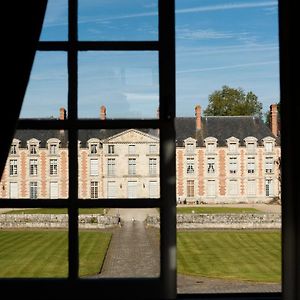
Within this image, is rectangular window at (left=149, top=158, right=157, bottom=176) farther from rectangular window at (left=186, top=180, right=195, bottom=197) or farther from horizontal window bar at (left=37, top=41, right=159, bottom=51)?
rectangular window at (left=186, top=180, right=195, bottom=197)

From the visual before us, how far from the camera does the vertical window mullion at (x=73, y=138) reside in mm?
1042

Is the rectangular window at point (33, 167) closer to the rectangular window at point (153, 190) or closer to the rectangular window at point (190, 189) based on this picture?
the rectangular window at point (153, 190)

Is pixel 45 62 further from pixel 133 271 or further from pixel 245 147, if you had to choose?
pixel 245 147

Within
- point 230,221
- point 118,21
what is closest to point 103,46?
point 118,21

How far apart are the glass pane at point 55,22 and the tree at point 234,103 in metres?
21.6

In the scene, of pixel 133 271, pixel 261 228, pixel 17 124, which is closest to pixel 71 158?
pixel 17 124

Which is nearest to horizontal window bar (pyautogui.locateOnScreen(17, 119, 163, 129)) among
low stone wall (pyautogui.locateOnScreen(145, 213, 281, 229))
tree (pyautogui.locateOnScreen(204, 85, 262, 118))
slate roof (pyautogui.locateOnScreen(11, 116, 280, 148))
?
low stone wall (pyautogui.locateOnScreen(145, 213, 281, 229))

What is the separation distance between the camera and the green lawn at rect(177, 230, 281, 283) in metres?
11.7

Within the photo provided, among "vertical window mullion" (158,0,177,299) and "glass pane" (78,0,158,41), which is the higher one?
"glass pane" (78,0,158,41)

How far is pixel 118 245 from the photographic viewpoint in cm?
709

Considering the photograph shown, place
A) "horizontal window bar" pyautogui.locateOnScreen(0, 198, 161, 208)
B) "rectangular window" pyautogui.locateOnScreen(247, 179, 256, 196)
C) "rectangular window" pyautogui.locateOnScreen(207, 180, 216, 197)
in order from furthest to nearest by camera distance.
Result: 1. "rectangular window" pyautogui.locateOnScreen(207, 180, 216, 197)
2. "rectangular window" pyautogui.locateOnScreen(247, 179, 256, 196)
3. "horizontal window bar" pyautogui.locateOnScreen(0, 198, 161, 208)

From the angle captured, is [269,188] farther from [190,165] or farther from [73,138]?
[73,138]

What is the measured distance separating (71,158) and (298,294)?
0.57 m

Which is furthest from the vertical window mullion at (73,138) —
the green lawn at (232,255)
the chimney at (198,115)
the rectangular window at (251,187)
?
the chimney at (198,115)
